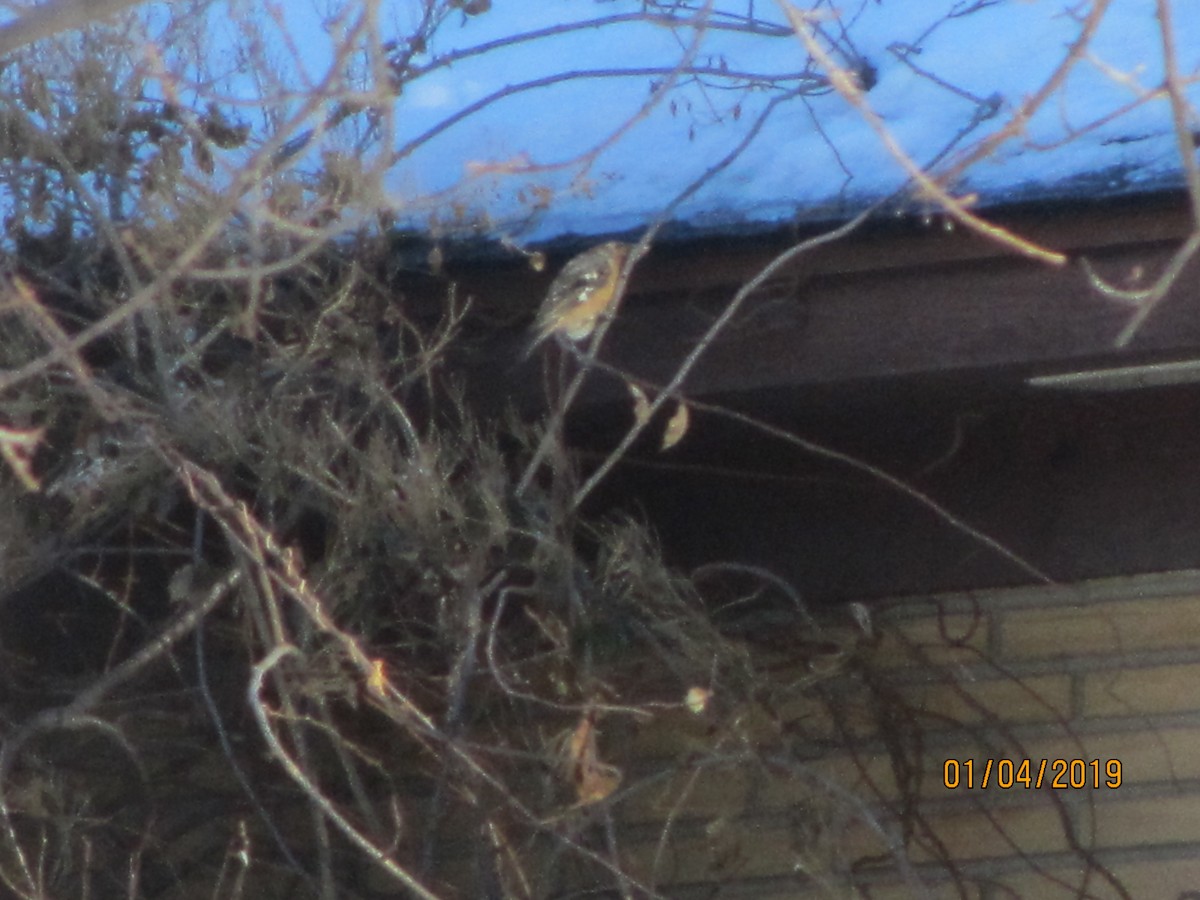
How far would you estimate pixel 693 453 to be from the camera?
134 inches

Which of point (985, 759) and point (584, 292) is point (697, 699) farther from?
point (985, 759)

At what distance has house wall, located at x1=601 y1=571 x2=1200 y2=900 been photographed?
3.64 m

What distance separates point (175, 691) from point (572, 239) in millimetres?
1356

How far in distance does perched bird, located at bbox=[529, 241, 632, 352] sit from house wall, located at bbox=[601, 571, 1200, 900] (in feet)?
3.64

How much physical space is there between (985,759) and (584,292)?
5.26ft

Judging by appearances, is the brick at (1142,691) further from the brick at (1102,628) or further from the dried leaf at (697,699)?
the dried leaf at (697,699)

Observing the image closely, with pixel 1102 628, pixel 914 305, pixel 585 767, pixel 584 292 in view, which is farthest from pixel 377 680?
pixel 1102 628

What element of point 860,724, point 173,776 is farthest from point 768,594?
point 173,776

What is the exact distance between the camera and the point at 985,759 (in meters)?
3.69

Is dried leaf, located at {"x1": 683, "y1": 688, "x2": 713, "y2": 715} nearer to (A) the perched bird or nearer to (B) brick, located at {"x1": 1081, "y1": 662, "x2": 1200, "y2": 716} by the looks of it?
(A) the perched bird

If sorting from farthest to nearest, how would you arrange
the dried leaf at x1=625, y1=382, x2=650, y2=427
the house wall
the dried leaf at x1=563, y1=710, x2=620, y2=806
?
the house wall, the dried leaf at x1=563, y1=710, x2=620, y2=806, the dried leaf at x1=625, y1=382, x2=650, y2=427

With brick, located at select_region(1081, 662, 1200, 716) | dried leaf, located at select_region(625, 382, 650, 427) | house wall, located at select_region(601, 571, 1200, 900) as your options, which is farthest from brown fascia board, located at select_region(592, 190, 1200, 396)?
brick, located at select_region(1081, 662, 1200, 716)

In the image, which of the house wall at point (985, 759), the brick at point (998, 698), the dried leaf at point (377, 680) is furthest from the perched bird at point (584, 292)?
the brick at point (998, 698)

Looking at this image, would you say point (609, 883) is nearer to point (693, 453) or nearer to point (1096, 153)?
point (693, 453)
